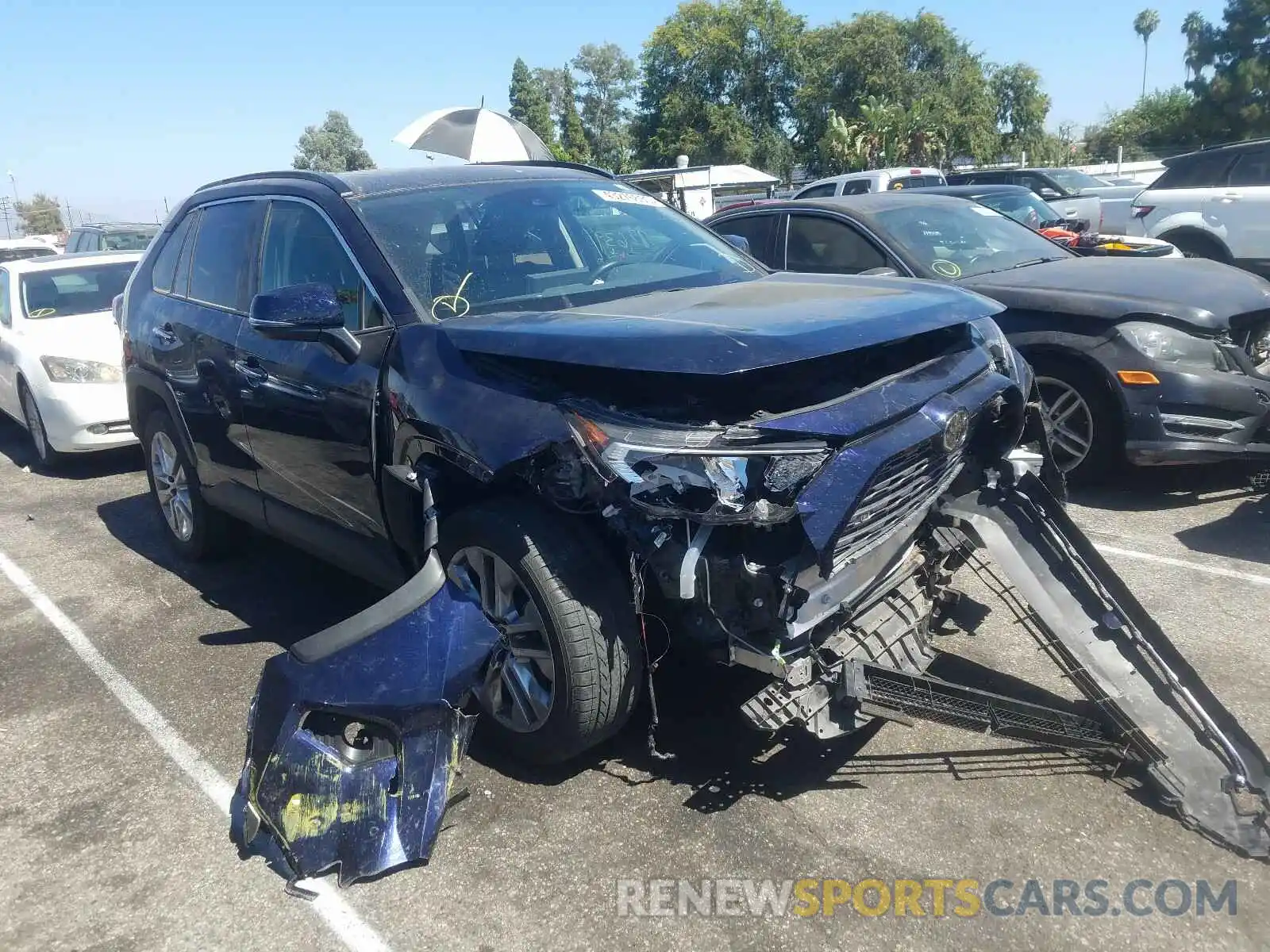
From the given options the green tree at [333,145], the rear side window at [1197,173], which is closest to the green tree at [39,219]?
the green tree at [333,145]

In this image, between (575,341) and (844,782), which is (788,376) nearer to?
(575,341)

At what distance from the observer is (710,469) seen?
267cm

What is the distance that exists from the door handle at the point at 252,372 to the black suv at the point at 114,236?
10.1m

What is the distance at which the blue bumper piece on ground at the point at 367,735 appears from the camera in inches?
112

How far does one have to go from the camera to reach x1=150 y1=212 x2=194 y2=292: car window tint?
5.19 metres

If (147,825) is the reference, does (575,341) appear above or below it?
above

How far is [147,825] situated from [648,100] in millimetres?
59521

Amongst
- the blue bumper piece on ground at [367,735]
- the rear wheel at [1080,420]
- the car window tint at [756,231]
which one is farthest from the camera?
the car window tint at [756,231]

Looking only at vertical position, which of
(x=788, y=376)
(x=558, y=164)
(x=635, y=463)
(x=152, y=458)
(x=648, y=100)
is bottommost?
(x=152, y=458)

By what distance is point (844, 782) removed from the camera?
10.5ft

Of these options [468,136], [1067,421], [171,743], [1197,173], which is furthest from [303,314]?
[1197,173]

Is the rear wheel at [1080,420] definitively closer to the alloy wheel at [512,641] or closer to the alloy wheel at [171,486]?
the alloy wheel at [512,641]

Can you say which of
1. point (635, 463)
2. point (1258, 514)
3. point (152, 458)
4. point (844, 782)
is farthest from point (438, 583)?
point (1258, 514)

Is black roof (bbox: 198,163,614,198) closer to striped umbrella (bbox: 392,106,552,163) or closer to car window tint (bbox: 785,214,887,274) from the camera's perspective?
car window tint (bbox: 785,214,887,274)
